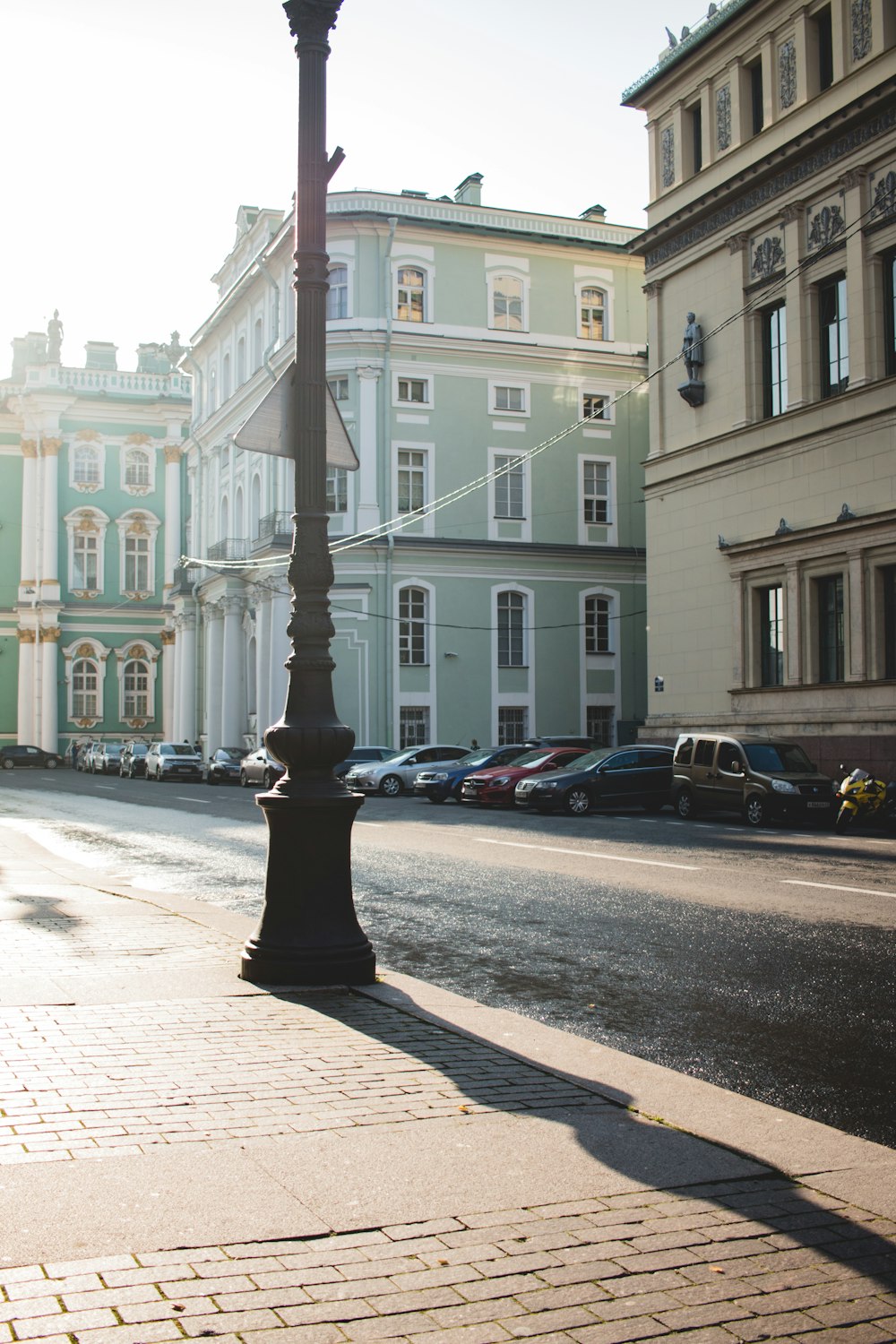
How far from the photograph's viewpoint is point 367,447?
45625mm

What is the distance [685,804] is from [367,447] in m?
22.3

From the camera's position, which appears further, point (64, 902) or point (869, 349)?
point (869, 349)

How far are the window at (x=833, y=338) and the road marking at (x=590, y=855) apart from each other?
1465cm

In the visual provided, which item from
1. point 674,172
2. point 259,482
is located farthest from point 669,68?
point 259,482

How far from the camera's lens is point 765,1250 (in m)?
3.87

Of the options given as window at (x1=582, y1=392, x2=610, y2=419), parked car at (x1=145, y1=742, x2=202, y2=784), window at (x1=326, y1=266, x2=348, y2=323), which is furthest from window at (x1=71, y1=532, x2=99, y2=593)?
window at (x1=582, y1=392, x2=610, y2=419)

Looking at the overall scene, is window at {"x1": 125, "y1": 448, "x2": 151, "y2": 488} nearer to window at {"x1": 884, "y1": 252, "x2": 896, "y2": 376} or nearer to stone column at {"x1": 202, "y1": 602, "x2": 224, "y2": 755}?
stone column at {"x1": 202, "y1": 602, "x2": 224, "y2": 755}

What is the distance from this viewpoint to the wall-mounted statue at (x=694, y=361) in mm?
33594

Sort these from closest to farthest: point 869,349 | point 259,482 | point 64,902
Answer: point 64,902 → point 869,349 → point 259,482

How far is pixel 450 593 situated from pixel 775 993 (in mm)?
38803

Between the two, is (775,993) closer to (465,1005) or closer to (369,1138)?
(465,1005)

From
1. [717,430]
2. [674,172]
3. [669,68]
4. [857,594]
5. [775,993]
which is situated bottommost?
[775,993]

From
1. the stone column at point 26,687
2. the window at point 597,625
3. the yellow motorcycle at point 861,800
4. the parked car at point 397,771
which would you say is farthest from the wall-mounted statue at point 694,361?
the stone column at point 26,687

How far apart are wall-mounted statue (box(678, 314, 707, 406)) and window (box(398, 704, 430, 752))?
16.0 meters
